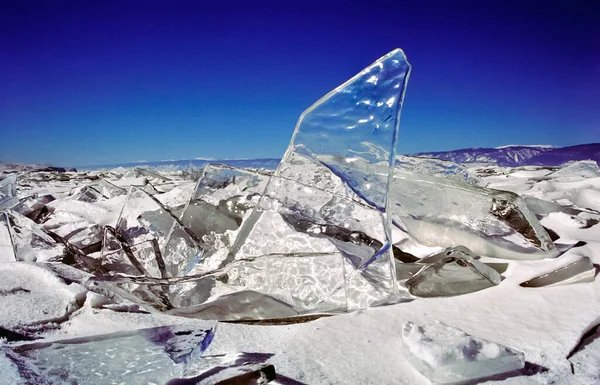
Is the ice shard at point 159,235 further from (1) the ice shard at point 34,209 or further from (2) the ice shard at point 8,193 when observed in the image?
(2) the ice shard at point 8,193

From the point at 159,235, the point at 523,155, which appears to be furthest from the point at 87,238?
the point at 523,155

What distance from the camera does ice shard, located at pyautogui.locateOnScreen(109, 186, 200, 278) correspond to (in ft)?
5.04

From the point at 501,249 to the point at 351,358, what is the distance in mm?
936

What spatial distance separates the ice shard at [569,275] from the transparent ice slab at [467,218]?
0.25 metres

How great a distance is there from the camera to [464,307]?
112 cm

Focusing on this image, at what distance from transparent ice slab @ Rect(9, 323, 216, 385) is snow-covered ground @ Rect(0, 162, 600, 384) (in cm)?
4

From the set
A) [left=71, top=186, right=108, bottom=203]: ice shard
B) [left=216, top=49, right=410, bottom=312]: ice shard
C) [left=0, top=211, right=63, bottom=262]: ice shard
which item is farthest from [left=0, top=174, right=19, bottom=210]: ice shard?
[left=216, top=49, right=410, bottom=312]: ice shard

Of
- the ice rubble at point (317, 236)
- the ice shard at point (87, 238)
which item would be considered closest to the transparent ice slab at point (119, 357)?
the ice rubble at point (317, 236)

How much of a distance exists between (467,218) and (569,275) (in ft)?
1.63

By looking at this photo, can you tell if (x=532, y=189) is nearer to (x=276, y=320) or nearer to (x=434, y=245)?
(x=434, y=245)

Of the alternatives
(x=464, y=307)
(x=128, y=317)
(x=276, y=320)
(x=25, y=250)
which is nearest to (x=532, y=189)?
(x=464, y=307)

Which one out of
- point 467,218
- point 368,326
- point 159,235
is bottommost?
point 368,326

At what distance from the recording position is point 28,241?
1663mm

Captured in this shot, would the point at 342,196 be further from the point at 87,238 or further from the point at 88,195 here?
the point at 88,195
